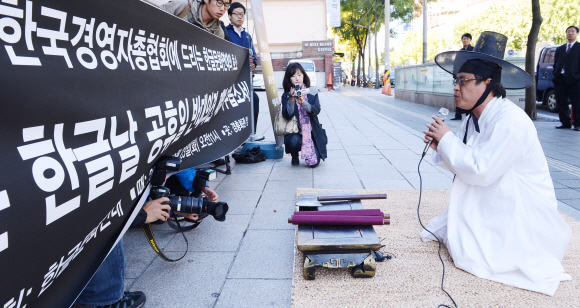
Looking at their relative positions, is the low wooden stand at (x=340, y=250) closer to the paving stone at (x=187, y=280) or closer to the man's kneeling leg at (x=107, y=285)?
the paving stone at (x=187, y=280)

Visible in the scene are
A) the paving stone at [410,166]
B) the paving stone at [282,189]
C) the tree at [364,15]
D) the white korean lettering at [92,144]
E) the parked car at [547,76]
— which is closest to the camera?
the white korean lettering at [92,144]

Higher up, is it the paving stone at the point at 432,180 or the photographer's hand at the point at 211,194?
the photographer's hand at the point at 211,194

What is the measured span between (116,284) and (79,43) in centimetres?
129

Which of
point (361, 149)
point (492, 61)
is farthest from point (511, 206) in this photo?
point (361, 149)

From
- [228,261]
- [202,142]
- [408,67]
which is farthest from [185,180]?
[408,67]

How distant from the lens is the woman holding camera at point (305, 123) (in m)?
5.29

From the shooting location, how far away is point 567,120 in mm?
8172

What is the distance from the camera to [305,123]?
5.47 m

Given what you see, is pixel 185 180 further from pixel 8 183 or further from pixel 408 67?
pixel 408 67

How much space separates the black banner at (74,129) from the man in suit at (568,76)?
818 cm

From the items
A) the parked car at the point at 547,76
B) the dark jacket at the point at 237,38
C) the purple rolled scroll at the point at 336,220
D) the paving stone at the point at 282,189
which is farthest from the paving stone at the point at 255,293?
the parked car at the point at 547,76

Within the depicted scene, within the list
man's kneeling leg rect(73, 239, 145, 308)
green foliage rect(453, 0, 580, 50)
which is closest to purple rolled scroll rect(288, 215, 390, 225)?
man's kneeling leg rect(73, 239, 145, 308)

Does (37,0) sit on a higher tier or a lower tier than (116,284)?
higher

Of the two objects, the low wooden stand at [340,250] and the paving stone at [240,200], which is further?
the paving stone at [240,200]
